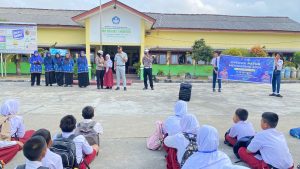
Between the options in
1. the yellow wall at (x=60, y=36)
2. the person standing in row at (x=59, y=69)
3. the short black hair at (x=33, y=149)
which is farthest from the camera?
the yellow wall at (x=60, y=36)

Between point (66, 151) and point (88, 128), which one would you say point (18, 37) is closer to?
point (88, 128)

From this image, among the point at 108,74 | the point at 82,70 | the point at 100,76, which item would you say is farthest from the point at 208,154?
the point at 82,70

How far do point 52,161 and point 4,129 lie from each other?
6.88 feet

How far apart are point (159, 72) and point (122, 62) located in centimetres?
868

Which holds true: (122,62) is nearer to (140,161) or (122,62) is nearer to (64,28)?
(140,161)

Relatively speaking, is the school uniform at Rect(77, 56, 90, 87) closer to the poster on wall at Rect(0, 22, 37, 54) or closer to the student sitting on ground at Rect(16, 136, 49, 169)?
the poster on wall at Rect(0, 22, 37, 54)

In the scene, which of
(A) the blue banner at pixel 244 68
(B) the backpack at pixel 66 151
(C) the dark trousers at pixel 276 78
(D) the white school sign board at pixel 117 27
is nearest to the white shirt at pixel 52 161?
(B) the backpack at pixel 66 151

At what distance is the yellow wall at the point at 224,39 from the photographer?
75.7 feet

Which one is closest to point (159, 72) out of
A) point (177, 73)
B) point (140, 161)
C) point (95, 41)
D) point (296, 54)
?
point (177, 73)

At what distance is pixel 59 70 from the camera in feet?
47.4

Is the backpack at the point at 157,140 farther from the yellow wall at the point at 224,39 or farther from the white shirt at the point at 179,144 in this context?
the yellow wall at the point at 224,39

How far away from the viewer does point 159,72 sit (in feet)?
71.1

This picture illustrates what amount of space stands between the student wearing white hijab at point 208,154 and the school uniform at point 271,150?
4.44 feet

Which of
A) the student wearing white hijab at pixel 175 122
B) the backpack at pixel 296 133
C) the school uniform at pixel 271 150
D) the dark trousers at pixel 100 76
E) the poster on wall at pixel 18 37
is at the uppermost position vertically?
the poster on wall at pixel 18 37
